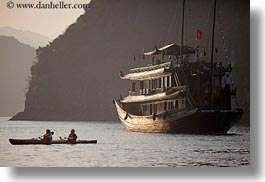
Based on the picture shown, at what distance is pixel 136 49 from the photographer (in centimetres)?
348

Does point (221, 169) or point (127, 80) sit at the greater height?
point (127, 80)

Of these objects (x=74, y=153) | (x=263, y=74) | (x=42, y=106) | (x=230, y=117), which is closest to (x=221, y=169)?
(x=230, y=117)

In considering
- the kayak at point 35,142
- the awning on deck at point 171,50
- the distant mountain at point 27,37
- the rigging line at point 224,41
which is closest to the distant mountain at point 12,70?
the distant mountain at point 27,37

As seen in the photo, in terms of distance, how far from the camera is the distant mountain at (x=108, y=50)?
3434 mm

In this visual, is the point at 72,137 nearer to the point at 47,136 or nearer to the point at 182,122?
the point at 47,136

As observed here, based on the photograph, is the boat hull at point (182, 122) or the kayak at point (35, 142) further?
the boat hull at point (182, 122)

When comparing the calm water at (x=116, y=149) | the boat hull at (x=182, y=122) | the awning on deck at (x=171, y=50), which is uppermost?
the awning on deck at (x=171, y=50)

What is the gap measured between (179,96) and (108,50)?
0.45 metres

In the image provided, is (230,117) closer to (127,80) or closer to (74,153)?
(127,80)

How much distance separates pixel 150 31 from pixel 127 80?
0.29 m

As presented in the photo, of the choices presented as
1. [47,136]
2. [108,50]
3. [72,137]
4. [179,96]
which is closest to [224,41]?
[179,96]

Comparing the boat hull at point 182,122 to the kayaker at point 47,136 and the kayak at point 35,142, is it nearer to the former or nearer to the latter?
the kayak at point 35,142

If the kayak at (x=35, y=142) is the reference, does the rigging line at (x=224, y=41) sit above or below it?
above

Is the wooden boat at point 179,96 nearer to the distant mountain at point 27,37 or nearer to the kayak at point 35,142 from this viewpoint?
the kayak at point 35,142
